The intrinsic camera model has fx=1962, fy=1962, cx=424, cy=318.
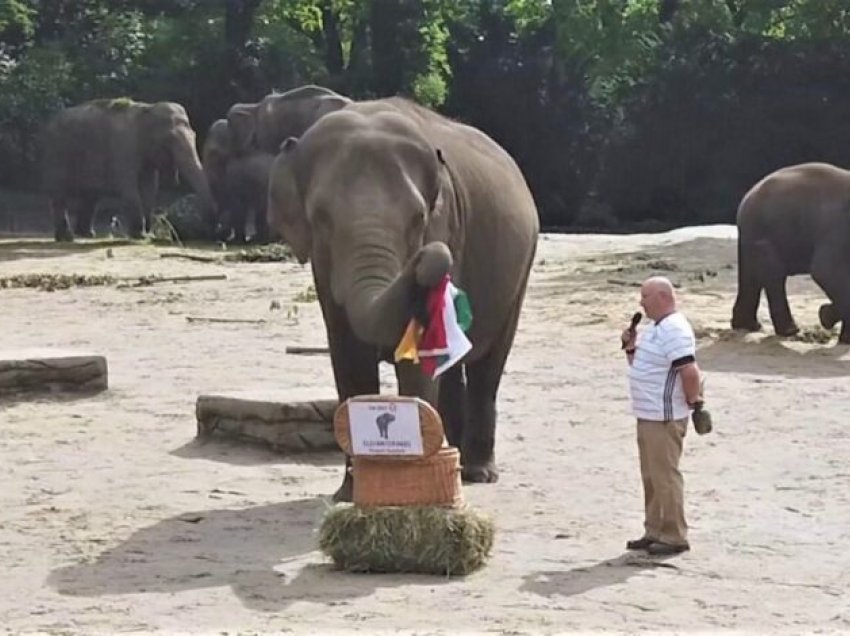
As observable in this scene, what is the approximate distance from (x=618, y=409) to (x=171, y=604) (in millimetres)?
5757

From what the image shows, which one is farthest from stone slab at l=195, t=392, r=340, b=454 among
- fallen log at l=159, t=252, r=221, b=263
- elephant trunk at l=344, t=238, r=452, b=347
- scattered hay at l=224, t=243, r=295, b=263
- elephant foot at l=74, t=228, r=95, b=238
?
elephant foot at l=74, t=228, r=95, b=238

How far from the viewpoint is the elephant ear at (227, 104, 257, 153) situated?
3070 centimetres

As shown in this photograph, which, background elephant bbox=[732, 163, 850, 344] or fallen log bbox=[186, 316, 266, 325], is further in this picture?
fallen log bbox=[186, 316, 266, 325]

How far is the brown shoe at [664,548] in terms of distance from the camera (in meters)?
8.00

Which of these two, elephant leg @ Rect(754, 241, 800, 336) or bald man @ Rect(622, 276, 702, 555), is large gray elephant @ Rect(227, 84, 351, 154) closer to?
elephant leg @ Rect(754, 241, 800, 336)

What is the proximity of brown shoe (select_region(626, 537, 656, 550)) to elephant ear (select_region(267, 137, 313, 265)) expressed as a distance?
81.2 inches

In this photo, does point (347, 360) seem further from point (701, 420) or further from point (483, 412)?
point (701, 420)

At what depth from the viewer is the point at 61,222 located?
3206cm

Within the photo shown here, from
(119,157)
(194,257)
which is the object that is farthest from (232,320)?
(119,157)

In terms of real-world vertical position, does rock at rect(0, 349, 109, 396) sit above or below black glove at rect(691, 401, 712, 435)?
below

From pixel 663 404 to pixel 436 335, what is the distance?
3.24 ft

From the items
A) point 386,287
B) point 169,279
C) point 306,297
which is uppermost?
point 386,287

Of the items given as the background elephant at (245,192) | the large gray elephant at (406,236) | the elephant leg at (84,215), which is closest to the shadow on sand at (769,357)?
the large gray elephant at (406,236)

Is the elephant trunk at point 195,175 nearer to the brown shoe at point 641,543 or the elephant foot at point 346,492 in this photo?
the elephant foot at point 346,492
